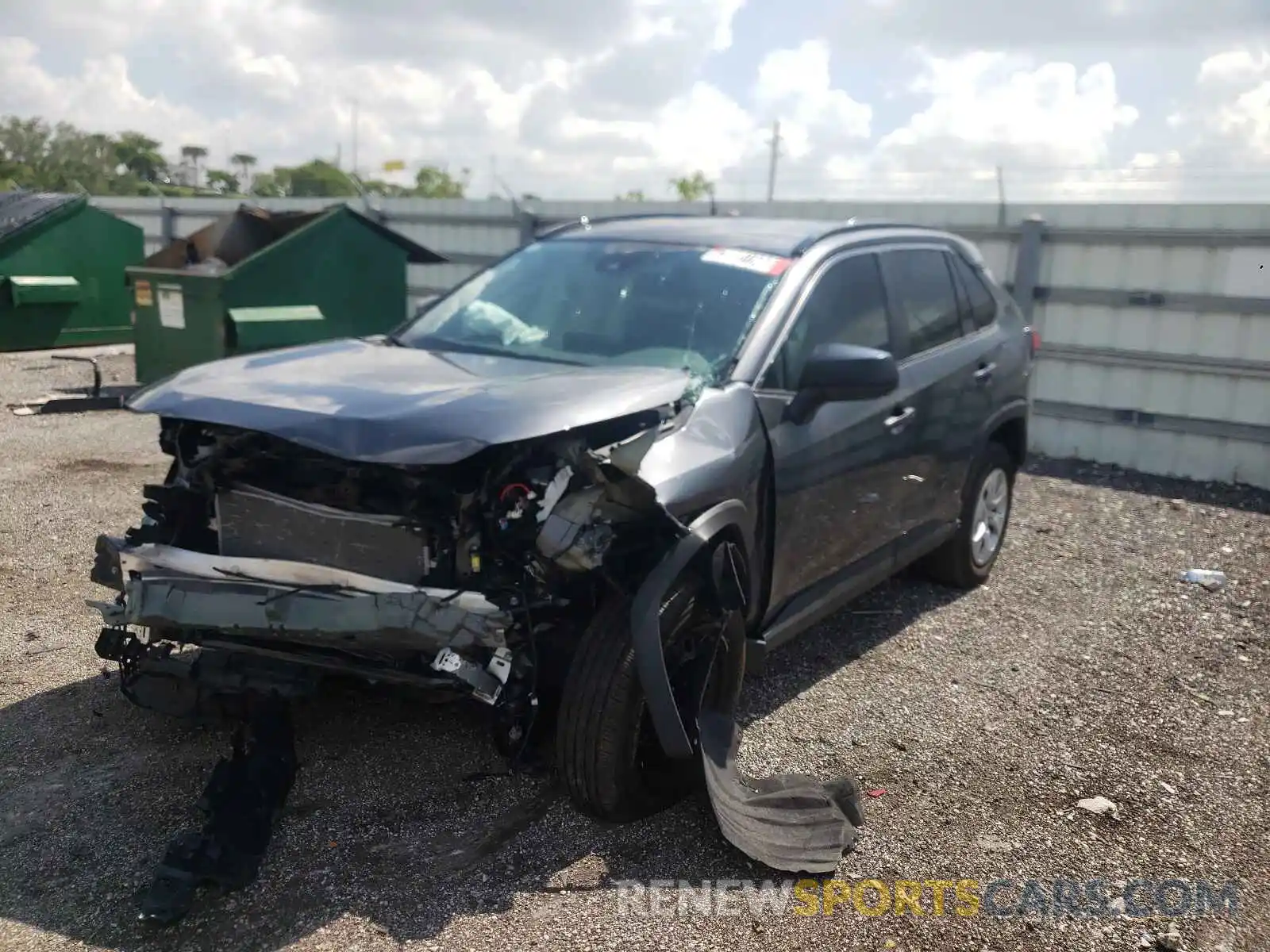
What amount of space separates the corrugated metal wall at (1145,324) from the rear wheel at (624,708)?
22.5 ft

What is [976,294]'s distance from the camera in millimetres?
5559

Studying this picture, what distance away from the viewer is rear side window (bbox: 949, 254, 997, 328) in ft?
17.9

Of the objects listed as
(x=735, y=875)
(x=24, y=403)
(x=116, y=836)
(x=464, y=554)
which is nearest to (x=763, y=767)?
(x=735, y=875)

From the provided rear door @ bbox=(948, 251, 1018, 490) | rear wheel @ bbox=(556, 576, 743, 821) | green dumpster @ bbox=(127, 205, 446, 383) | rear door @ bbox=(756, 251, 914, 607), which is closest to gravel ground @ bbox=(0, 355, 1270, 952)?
rear wheel @ bbox=(556, 576, 743, 821)

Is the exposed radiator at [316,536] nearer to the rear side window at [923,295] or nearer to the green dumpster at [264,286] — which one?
the rear side window at [923,295]

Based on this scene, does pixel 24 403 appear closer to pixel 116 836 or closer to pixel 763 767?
pixel 116 836

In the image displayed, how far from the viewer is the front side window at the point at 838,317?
3932 millimetres

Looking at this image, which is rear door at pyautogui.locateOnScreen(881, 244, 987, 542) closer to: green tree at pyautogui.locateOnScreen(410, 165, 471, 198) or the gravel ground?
the gravel ground

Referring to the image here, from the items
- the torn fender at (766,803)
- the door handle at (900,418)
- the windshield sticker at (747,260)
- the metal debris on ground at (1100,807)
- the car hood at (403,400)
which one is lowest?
the metal debris on ground at (1100,807)

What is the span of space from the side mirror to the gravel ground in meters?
1.21

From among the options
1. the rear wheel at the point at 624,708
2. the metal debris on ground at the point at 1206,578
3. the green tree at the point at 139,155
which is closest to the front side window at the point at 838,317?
the rear wheel at the point at 624,708

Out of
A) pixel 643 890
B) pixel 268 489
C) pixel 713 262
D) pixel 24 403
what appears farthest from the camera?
pixel 24 403

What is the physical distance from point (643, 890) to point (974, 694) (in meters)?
2.01

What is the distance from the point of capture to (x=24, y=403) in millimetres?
9625
